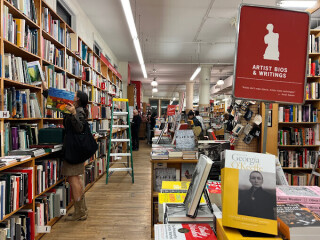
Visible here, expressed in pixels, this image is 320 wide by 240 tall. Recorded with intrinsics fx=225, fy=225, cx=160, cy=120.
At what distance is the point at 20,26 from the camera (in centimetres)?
236

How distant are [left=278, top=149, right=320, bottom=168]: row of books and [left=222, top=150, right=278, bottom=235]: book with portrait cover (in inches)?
145

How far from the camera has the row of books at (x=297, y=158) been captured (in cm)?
408

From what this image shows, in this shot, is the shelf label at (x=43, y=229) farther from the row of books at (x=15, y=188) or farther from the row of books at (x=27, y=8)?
the row of books at (x=27, y=8)

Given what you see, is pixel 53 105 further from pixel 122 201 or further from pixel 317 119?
pixel 317 119

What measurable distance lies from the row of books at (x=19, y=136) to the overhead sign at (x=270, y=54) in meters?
2.18

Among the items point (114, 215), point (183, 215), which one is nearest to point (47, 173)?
point (114, 215)

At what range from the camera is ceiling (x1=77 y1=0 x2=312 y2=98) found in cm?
498

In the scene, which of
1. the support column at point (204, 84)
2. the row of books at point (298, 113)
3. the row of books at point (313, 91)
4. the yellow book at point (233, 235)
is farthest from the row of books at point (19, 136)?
the support column at point (204, 84)

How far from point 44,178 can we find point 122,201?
4.76ft

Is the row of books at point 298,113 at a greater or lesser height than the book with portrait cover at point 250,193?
greater

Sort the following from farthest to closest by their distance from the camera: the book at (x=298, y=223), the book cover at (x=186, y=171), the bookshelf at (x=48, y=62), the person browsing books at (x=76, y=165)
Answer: the person browsing books at (x=76, y=165), the book cover at (x=186, y=171), the bookshelf at (x=48, y=62), the book at (x=298, y=223)

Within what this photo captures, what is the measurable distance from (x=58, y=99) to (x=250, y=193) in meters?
2.28

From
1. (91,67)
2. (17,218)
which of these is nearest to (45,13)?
(91,67)

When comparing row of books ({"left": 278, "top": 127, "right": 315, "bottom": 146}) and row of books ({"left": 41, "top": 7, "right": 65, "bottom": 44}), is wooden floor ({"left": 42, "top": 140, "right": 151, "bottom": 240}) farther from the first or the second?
row of books ({"left": 278, "top": 127, "right": 315, "bottom": 146})
